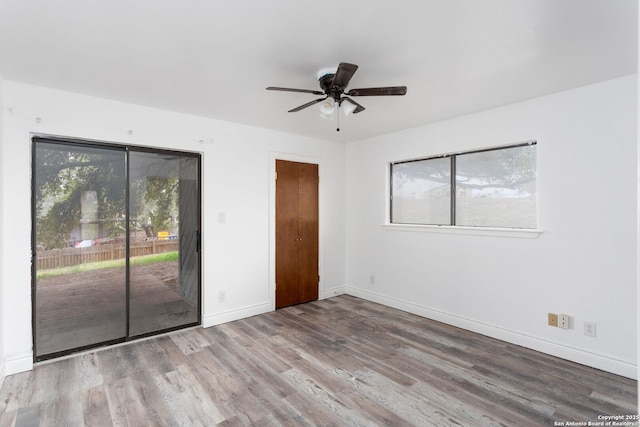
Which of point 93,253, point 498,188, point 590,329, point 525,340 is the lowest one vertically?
point 525,340

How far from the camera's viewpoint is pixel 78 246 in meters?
2.97

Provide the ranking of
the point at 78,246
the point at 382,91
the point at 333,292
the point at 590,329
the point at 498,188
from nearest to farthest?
the point at 382,91, the point at 590,329, the point at 78,246, the point at 498,188, the point at 333,292

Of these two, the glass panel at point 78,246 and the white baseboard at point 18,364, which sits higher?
the glass panel at point 78,246

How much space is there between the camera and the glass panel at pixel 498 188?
3168 millimetres

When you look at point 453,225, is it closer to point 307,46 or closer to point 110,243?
point 307,46

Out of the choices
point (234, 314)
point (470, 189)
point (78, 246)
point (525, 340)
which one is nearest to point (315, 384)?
point (234, 314)

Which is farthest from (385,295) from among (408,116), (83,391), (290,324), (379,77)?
(83,391)

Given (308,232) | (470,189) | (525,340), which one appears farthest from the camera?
(308,232)

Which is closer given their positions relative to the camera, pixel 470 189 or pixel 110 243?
pixel 110 243

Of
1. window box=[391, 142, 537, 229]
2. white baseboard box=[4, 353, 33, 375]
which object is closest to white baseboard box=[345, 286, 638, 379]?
window box=[391, 142, 537, 229]

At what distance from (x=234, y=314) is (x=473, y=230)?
2.99 meters

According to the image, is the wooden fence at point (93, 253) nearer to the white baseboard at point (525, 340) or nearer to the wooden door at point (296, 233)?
the wooden door at point (296, 233)

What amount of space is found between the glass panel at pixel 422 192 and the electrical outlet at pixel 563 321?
142cm

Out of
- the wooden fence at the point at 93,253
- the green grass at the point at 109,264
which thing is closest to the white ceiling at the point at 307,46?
the wooden fence at the point at 93,253
